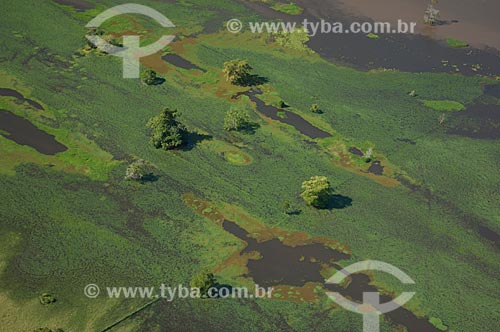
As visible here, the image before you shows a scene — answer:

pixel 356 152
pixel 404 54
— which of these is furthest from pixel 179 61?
pixel 404 54

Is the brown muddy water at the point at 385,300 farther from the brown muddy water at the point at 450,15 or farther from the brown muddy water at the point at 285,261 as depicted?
the brown muddy water at the point at 450,15

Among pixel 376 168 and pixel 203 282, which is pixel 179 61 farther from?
pixel 203 282

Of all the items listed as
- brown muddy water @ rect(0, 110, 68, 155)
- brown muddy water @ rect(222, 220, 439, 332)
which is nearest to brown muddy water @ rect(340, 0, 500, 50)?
brown muddy water @ rect(222, 220, 439, 332)

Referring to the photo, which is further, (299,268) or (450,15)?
(450,15)

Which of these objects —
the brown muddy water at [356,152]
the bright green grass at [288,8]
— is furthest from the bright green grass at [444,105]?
the bright green grass at [288,8]

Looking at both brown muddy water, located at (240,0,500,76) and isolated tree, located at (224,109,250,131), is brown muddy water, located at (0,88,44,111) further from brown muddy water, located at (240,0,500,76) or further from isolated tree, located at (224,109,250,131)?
brown muddy water, located at (240,0,500,76)

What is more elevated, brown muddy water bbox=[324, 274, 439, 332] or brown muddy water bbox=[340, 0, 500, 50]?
brown muddy water bbox=[340, 0, 500, 50]
